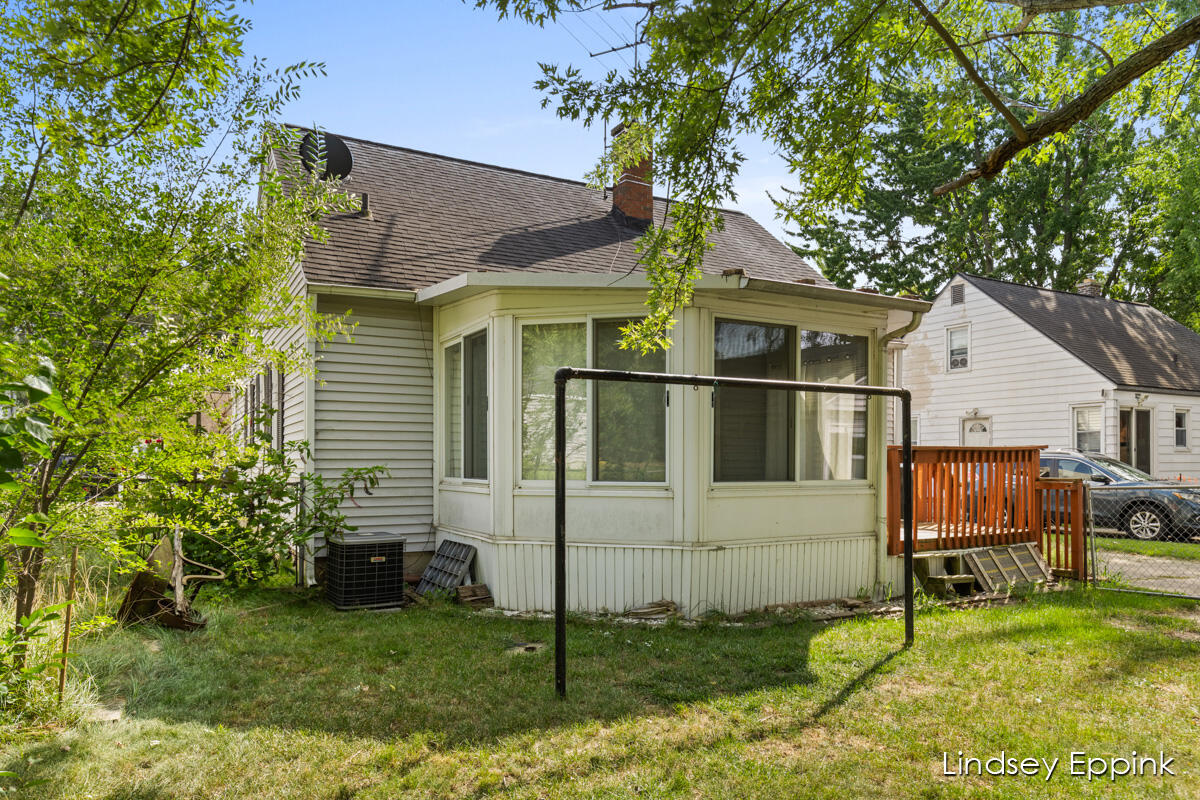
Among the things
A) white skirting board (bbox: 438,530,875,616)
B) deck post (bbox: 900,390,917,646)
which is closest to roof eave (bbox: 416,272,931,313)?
deck post (bbox: 900,390,917,646)

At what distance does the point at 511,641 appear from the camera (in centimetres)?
588


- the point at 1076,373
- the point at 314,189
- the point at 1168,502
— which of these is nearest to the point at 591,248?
the point at 314,189

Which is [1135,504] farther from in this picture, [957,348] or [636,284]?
[636,284]

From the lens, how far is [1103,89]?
446 cm

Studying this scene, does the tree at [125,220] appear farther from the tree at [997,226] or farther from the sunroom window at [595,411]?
the tree at [997,226]

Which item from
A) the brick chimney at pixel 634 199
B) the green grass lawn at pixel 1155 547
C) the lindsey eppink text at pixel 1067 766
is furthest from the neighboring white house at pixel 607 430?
the green grass lawn at pixel 1155 547

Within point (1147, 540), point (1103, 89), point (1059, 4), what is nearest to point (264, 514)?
point (1103, 89)

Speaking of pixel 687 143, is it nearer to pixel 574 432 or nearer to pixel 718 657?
pixel 574 432

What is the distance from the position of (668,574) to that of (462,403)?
279 centimetres

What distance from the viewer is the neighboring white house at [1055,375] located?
16.0 meters

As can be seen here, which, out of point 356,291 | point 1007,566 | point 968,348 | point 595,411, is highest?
point 968,348

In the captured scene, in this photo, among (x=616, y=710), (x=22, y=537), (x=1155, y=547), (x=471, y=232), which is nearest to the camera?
(x=22, y=537)

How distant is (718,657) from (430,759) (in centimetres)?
241

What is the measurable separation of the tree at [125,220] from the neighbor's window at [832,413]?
4738 millimetres
